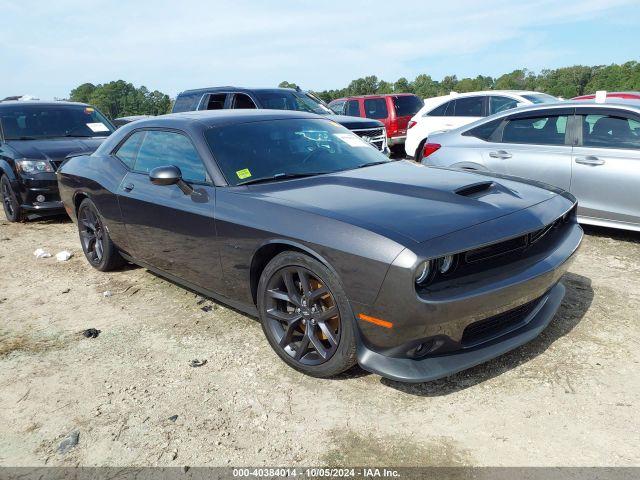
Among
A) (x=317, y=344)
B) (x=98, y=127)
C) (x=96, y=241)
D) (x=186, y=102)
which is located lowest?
(x=317, y=344)

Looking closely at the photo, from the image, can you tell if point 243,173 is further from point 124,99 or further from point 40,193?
point 124,99

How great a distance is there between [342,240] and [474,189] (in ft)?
3.36

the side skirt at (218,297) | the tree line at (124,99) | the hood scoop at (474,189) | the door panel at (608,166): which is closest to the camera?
the hood scoop at (474,189)

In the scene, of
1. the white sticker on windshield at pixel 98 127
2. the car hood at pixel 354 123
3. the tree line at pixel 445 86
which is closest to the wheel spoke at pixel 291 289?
the white sticker on windshield at pixel 98 127

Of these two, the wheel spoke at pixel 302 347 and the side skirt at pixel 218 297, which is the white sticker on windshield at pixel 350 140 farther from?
the wheel spoke at pixel 302 347

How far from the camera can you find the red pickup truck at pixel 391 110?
13.6 m

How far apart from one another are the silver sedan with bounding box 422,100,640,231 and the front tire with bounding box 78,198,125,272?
11.2 ft

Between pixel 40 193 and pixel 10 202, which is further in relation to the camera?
pixel 10 202

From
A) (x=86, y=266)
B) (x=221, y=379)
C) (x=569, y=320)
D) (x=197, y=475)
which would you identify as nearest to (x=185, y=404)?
(x=221, y=379)

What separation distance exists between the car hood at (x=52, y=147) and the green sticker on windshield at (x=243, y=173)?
4466mm

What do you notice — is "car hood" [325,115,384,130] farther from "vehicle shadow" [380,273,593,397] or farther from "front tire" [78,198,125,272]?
"vehicle shadow" [380,273,593,397]

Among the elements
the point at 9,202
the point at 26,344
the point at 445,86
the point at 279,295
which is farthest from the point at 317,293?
the point at 445,86

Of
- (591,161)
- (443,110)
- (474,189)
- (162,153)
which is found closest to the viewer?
(474,189)

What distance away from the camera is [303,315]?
2.99 metres
